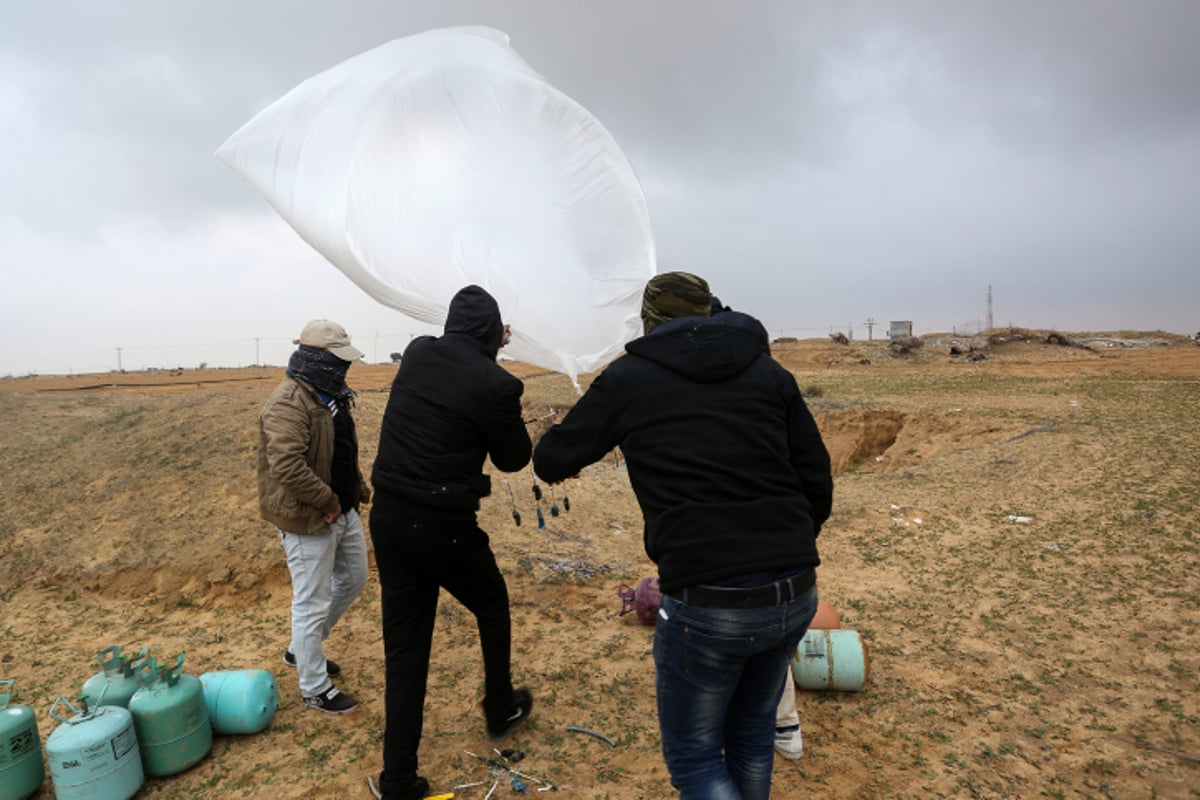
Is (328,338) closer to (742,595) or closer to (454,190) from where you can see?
(454,190)

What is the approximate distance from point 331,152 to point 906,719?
3.97 meters

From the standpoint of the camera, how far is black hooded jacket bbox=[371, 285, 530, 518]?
8.54ft

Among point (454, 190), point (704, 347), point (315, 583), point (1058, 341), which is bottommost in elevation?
point (315, 583)

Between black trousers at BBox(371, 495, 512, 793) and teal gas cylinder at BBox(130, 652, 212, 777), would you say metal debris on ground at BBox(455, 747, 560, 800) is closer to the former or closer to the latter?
black trousers at BBox(371, 495, 512, 793)

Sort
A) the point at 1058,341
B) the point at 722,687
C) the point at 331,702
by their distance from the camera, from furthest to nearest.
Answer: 1. the point at 1058,341
2. the point at 331,702
3. the point at 722,687

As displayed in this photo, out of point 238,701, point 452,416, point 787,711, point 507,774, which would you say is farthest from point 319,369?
point 787,711

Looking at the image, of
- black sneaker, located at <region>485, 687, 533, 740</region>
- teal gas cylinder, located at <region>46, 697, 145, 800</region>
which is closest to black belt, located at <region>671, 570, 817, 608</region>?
black sneaker, located at <region>485, 687, 533, 740</region>

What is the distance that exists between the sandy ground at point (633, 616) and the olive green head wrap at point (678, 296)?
209 cm

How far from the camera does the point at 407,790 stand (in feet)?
8.89

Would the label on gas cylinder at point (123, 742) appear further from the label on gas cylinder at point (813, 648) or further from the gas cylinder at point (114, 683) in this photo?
the label on gas cylinder at point (813, 648)

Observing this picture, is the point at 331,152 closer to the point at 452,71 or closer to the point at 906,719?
the point at 452,71

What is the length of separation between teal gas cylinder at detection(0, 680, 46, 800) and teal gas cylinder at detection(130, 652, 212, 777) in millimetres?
386

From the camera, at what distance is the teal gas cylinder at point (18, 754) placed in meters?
2.71

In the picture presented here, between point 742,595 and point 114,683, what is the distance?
3018 mm
